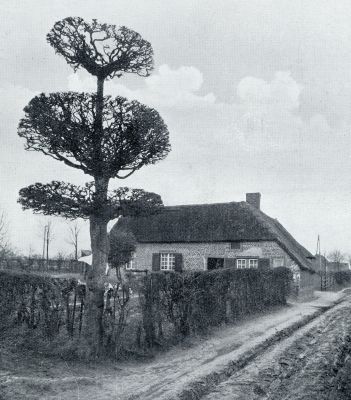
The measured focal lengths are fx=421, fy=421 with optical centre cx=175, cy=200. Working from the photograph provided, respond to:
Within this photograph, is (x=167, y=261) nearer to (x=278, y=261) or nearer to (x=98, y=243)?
(x=278, y=261)

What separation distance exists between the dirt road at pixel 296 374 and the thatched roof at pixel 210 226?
19143 millimetres

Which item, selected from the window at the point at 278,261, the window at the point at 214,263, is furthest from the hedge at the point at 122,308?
the window at the point at 214,263

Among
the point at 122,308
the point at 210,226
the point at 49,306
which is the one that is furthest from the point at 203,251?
the point at 49,306

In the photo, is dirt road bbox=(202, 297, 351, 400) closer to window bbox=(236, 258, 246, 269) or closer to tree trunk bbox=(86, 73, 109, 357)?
tree trunk bbox=(86, 73, 109, 357)

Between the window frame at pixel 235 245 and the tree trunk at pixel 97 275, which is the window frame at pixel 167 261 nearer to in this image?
the window frame at pixel 235 245

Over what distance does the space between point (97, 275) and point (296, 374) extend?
4658mm

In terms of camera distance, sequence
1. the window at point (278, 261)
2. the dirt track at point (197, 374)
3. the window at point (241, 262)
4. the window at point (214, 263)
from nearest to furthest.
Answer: the dirt track at point (197, 374) < the window at point (278, 261) < the window at point (241, 262) < the window at point (214, 263)

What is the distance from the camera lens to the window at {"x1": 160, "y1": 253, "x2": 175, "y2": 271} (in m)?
32.8

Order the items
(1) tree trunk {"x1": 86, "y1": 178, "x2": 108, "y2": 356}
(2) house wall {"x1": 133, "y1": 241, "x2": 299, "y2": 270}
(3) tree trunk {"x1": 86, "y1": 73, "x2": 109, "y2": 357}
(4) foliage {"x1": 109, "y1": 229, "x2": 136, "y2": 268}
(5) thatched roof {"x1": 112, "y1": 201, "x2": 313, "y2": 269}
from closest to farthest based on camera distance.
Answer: (1) tree trunk {"x1": 86, "y1": 178, "x2": 108, "y2": 356}, (3) tree trunk {"x1": 86, "y1": 73, "x2": 109, "y2": 357}, (4) foliage {"x1": 109, "y1": 229, "x2": 136, "y2": 268}, (2) house wall {"x1": 133, "y1": 241, "x2": 299, "y2": 270}, (5) thatched roof {"x1": 112, "y1": 201, "x2": 313, "y2": 269}

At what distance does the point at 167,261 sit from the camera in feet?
109

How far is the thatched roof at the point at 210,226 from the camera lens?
30547 mm

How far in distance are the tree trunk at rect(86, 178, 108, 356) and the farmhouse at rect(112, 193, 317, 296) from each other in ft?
63.2

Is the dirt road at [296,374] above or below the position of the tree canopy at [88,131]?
below

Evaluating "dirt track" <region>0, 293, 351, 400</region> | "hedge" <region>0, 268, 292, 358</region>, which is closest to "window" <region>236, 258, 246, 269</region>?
"hedge" <region>0, 268, 292, 358</region>
